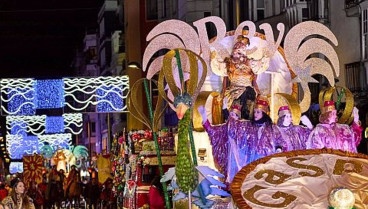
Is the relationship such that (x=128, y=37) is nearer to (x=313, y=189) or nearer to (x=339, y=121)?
(x=339, y=121)

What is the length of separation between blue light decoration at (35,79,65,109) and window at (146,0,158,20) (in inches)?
754

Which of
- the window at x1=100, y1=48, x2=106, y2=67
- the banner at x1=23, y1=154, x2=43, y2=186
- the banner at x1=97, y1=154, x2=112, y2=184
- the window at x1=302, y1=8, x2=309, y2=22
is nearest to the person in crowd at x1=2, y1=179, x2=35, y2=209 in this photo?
the banner at x1=97, y1=154, x2=112, y2=184

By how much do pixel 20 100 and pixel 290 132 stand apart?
28.3 m

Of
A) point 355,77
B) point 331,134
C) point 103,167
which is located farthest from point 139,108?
point 103,167

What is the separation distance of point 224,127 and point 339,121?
2605 mm

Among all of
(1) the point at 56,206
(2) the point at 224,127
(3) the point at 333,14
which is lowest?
(1) the point at 56,206

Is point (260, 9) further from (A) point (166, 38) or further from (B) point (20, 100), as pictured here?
(A) point (166, 38)

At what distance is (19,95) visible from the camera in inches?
1743

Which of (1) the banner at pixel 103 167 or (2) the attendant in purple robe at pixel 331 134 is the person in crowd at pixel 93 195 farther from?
(2) the attendant in purple robe at pixel 331 134

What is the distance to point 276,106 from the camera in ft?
66.7

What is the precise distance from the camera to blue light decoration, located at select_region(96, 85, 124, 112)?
45.1m

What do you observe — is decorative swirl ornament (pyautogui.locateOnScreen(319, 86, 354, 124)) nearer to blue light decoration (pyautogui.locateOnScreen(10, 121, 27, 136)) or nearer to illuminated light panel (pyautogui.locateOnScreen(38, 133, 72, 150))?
blue light decoration (pyautogui.locateOnScreen(10, 121, 27, 136))

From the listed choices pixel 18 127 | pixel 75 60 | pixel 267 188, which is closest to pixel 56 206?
pixel 267 188

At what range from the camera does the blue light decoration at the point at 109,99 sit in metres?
45.1
